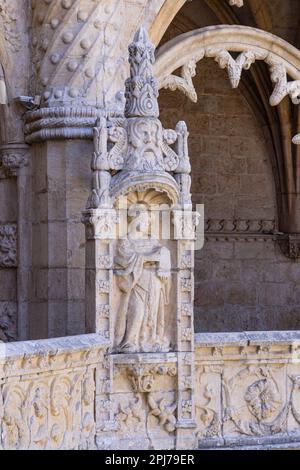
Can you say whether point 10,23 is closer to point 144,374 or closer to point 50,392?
point 144,374

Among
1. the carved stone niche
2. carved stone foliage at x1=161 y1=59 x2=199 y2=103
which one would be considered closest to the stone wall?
the carved stone niche

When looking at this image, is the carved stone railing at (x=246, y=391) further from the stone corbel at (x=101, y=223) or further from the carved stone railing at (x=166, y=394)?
the stone corbel at (x=101, y=223)

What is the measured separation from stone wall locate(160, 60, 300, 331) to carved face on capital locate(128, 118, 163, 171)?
4.73m

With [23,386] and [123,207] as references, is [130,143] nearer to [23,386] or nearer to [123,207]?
[123,207]

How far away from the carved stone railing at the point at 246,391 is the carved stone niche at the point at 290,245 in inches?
194

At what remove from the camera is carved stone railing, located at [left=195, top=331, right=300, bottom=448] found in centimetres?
908

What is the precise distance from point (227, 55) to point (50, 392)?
3519 millimetres

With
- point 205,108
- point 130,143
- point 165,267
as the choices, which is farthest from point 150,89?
point 205,108

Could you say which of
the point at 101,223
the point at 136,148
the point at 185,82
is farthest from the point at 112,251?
the point at 185,82

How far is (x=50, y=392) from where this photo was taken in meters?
7.93

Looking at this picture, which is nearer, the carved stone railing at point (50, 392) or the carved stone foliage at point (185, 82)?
the carved stone railing at point (50, 392)

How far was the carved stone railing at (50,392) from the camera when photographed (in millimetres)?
7441

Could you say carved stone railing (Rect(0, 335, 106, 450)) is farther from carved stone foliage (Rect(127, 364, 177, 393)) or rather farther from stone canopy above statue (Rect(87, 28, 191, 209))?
stone canopy above statue (Rect(87, 28, 191, 209))


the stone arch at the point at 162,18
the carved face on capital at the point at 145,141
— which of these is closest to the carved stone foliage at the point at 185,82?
the stone arch at the point at 162,18
